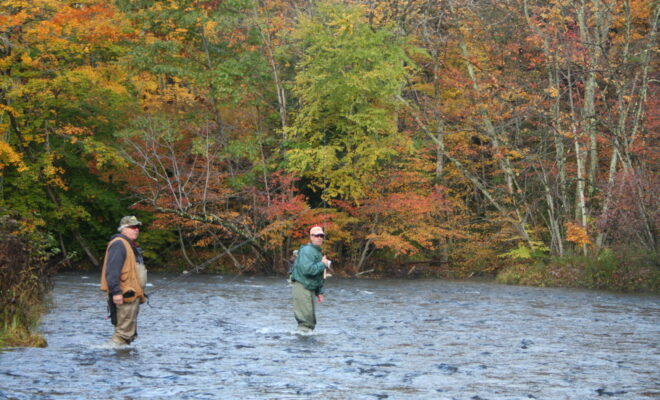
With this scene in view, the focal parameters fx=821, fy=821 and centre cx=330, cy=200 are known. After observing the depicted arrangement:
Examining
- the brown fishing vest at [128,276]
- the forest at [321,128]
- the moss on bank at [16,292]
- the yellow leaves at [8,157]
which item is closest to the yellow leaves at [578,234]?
the forest at [321,128]

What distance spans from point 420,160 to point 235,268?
847cm

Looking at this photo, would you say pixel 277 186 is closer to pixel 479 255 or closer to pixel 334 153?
pixel 334 153

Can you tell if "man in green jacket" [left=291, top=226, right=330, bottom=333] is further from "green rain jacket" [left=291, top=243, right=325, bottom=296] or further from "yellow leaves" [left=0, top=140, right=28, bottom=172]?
"yellow leaves" [left=0, top=140, right=28, bottom=172]

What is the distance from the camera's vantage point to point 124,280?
10.8 m

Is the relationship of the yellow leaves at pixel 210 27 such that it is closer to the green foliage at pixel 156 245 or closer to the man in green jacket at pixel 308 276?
the green foliage at pixel 156 245

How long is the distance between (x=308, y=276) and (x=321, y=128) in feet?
61.5

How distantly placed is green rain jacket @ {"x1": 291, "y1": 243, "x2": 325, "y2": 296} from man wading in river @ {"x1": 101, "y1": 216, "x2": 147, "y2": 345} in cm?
271

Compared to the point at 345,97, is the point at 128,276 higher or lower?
lower

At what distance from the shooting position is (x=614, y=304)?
19.8 metres

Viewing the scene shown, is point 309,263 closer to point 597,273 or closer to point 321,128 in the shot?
point 597,273

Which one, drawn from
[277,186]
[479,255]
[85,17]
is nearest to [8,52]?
[85,17]

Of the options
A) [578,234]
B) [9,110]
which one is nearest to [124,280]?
[9,110]

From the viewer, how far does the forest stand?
27953mm

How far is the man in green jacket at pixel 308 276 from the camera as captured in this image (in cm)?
1279
